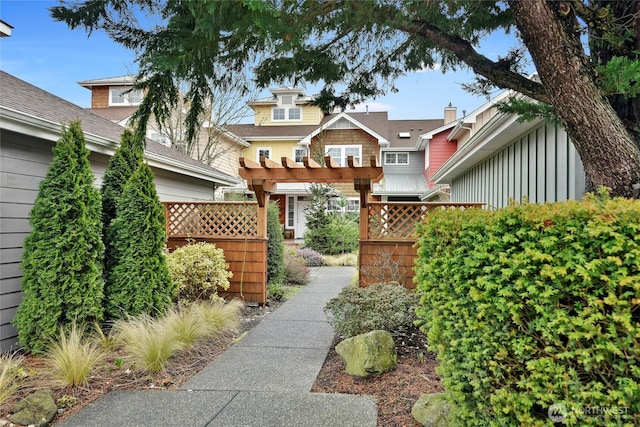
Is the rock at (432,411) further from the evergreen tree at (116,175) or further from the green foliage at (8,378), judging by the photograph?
the evergreen tree at (116,175)

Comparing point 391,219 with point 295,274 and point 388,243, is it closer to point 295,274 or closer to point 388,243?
point 388,243

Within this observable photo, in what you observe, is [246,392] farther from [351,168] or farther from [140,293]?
[351,168]

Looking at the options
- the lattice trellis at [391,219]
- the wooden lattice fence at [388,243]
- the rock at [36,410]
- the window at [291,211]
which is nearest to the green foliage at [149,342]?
the rock at [36,410]

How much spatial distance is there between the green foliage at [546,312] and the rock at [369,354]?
4.78 feet

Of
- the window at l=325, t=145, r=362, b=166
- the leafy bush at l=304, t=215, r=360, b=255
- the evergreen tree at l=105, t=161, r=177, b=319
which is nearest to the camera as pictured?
the evergreen tree at l=105, t=161, r=177, b=319

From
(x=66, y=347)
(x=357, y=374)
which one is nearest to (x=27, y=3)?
(x=66, y=347)

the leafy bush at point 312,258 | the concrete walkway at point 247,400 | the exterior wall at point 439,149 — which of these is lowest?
the concrete walkway at point 247,400

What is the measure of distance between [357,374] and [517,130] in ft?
13.4

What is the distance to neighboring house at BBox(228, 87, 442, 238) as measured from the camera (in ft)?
67.4

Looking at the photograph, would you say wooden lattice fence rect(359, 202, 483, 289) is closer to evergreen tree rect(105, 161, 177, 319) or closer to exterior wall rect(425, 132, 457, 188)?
evergreen tree rect(105, 161, 177, 319)

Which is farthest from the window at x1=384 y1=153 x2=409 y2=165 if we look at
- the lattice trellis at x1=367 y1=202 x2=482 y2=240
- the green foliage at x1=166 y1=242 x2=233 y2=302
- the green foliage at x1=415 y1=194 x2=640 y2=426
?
the green foliage at x1=415 y1=194 x2=640 y2=426

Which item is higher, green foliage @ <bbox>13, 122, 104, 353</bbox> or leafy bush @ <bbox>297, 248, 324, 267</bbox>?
green foliage @ <bbox>13, 122, 104, 353</bbox>

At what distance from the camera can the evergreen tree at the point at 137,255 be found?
512cm

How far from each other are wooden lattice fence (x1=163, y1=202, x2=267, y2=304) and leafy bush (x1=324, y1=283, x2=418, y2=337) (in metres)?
2.86
